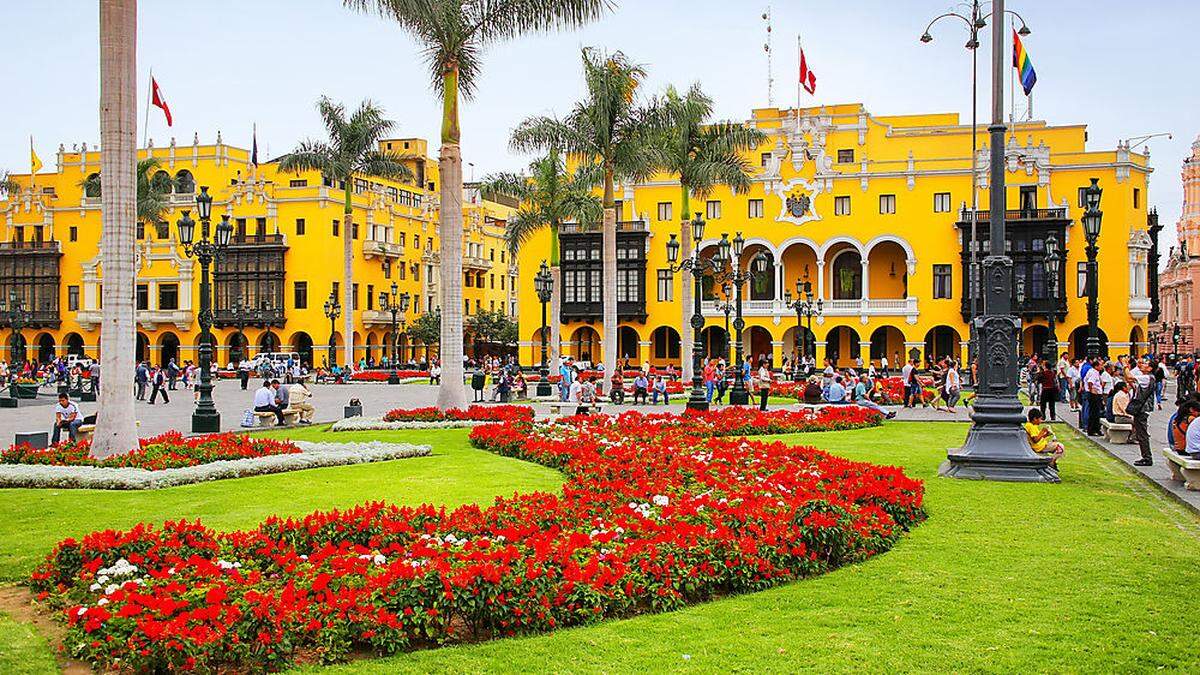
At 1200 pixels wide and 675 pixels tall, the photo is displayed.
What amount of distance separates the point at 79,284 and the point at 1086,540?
2905 inches

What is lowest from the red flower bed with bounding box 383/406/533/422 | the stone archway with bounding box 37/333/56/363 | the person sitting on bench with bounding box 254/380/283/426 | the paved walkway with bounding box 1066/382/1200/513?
the paved walkway with bounding box 1066/382/1200/513

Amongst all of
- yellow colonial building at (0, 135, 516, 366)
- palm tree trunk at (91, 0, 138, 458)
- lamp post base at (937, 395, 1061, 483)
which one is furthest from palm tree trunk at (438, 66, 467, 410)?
yellow colonial building at (0, 135, 516, 366)

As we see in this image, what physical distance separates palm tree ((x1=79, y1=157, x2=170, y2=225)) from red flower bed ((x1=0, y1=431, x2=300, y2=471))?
45.8m

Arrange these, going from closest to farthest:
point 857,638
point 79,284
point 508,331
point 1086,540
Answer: point 857,638 < point 1086,540 < point 79,284 < point 508,331

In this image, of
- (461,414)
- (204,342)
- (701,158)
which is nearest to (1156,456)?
(461,414)

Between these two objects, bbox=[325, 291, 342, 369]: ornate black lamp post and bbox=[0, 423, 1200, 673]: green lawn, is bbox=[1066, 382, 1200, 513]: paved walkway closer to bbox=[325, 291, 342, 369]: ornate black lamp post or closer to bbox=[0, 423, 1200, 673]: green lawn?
bbox=[0, 423, 1200, 673]: green lawn

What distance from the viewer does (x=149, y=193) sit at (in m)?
62.6

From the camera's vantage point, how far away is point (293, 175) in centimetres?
7375

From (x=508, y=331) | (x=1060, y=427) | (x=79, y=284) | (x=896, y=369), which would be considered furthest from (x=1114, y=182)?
(x=79, y=284)

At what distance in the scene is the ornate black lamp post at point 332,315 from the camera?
197 feet

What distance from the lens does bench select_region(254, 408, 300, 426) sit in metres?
23.6

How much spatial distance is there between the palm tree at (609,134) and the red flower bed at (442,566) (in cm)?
2339

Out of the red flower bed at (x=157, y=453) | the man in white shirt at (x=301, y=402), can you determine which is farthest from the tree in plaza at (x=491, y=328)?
the red flower bed at (x=157, y=453)

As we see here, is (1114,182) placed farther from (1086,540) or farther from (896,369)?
(1086,540)
